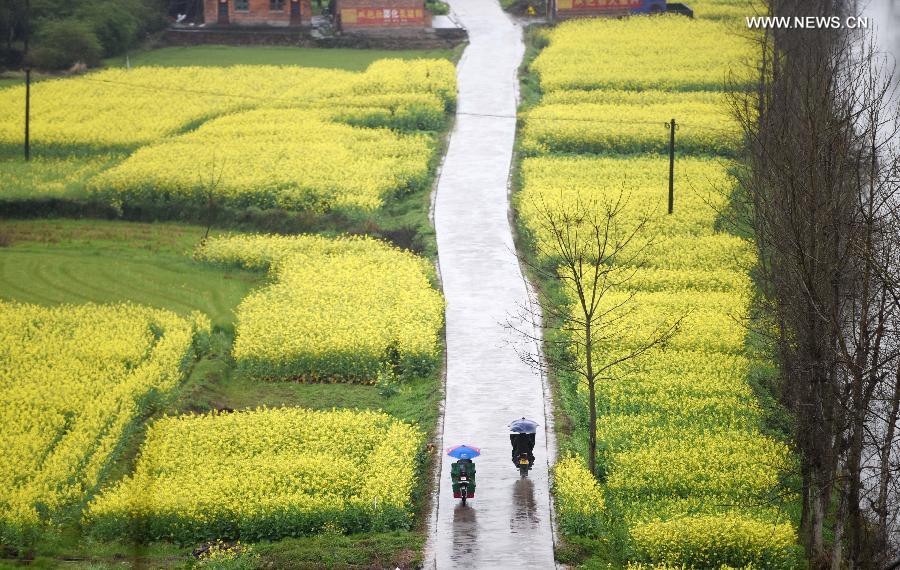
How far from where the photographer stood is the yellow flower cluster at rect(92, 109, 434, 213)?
156ft

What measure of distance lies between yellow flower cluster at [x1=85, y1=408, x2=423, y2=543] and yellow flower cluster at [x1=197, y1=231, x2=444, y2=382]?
10.0 ft

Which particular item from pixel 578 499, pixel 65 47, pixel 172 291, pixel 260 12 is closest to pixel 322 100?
pixel 65 47

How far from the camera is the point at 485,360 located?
1318 inches

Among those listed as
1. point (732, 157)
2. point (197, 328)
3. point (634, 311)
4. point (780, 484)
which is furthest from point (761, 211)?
point (732, 157)

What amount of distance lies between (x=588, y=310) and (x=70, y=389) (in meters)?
12.6

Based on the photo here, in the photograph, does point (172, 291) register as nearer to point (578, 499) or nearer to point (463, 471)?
point (463, 471)

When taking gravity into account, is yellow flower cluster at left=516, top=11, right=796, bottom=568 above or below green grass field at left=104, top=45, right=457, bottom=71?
below

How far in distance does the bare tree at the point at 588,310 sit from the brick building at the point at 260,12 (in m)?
35.1

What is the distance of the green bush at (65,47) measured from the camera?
69.3m

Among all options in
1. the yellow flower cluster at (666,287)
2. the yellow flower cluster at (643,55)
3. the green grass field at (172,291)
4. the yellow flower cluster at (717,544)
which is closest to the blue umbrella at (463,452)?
the green grass field at (172,291)

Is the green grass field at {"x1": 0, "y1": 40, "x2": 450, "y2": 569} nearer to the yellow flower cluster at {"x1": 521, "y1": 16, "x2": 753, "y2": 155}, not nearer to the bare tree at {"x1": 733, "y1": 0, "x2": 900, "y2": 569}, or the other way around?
the bare tree at {"x1": 733, "y1": 0, "x2": 900, "y2": 569}

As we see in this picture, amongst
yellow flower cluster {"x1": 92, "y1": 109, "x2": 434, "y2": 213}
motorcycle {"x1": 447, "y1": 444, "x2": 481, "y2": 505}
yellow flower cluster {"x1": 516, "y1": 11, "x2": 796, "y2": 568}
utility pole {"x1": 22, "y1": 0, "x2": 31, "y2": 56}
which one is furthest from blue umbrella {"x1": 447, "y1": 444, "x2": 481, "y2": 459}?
utility pole {"x1": 22, "y1": 0, "x2": 31, "y2": 56}

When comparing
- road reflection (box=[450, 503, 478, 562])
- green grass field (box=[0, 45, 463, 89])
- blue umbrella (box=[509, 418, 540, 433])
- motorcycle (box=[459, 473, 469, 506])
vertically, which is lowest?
road reflection (box=[450, 503, 478, 562])

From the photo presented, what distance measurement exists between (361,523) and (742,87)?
131ft
